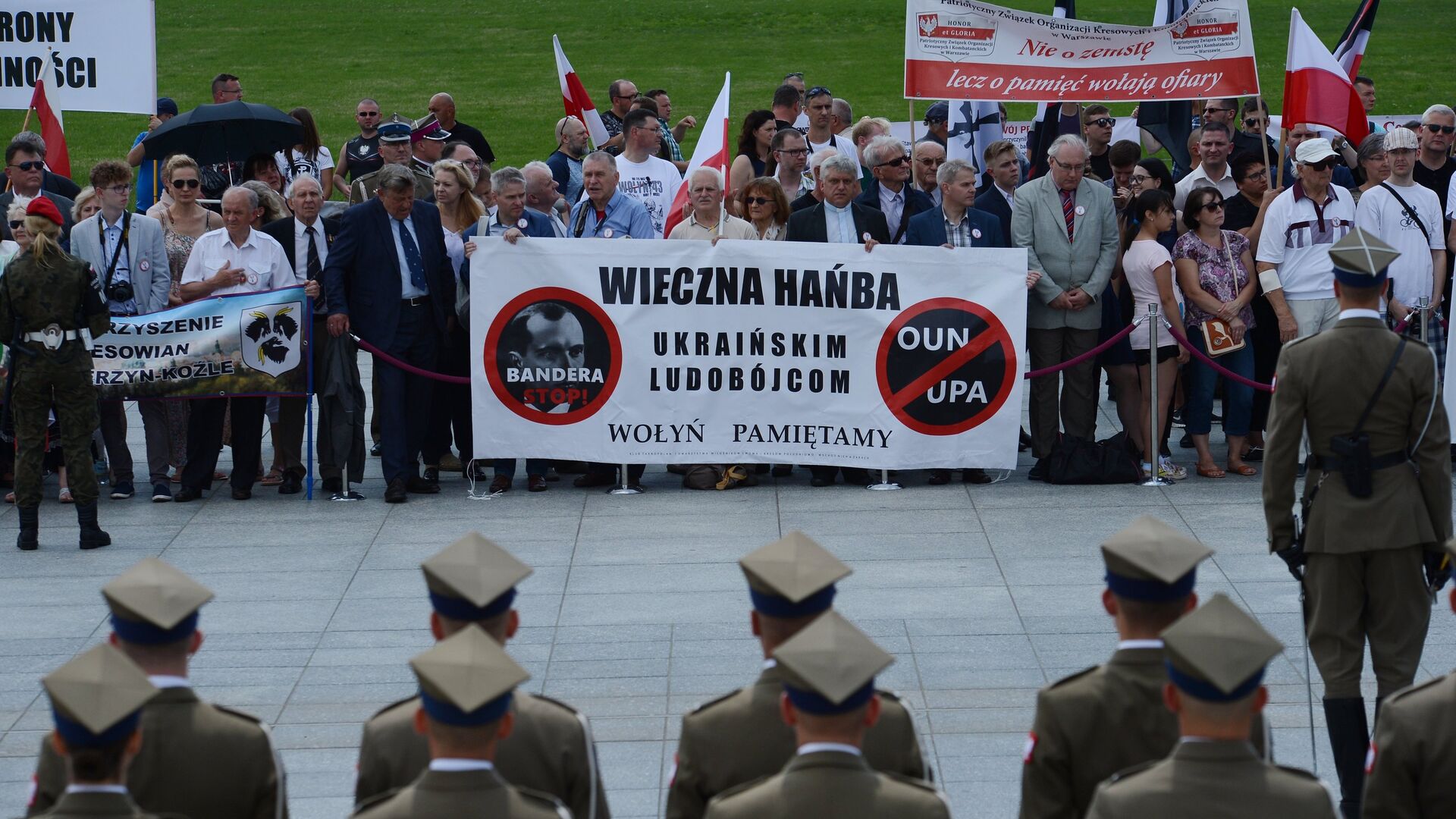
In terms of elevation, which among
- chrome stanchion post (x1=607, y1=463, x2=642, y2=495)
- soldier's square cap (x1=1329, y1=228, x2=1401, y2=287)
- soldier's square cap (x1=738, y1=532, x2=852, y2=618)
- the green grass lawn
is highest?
the green grass lawn

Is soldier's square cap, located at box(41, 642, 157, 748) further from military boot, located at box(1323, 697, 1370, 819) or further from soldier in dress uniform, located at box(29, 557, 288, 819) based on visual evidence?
military boot, located at box(1323, 697, 1370, 819)

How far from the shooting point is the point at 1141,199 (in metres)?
11.7

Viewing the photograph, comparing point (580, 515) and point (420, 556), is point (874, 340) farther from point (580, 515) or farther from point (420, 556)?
point (420, 556)

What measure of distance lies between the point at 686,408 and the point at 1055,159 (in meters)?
2.77

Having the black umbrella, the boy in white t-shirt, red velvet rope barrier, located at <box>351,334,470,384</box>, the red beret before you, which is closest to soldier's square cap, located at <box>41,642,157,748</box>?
the red beret

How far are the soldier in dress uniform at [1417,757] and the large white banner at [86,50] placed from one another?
12.5m

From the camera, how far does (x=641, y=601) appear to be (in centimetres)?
930

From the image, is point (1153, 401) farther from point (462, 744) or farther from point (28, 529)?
point (462, 744)

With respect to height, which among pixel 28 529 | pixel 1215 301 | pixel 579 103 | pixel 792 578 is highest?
pixel 579 103

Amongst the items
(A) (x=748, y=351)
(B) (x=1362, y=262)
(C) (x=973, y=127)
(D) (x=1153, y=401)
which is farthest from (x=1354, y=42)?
(B) (x=1362, y=262)

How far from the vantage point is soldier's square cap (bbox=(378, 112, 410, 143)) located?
13.9 metres

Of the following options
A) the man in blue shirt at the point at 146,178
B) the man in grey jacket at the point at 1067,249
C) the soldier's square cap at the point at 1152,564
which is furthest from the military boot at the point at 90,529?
the soldier's square cap at the point at 1152,564

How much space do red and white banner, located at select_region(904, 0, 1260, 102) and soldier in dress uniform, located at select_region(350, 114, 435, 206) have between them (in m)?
3.74

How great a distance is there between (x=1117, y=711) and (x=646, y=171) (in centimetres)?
968
